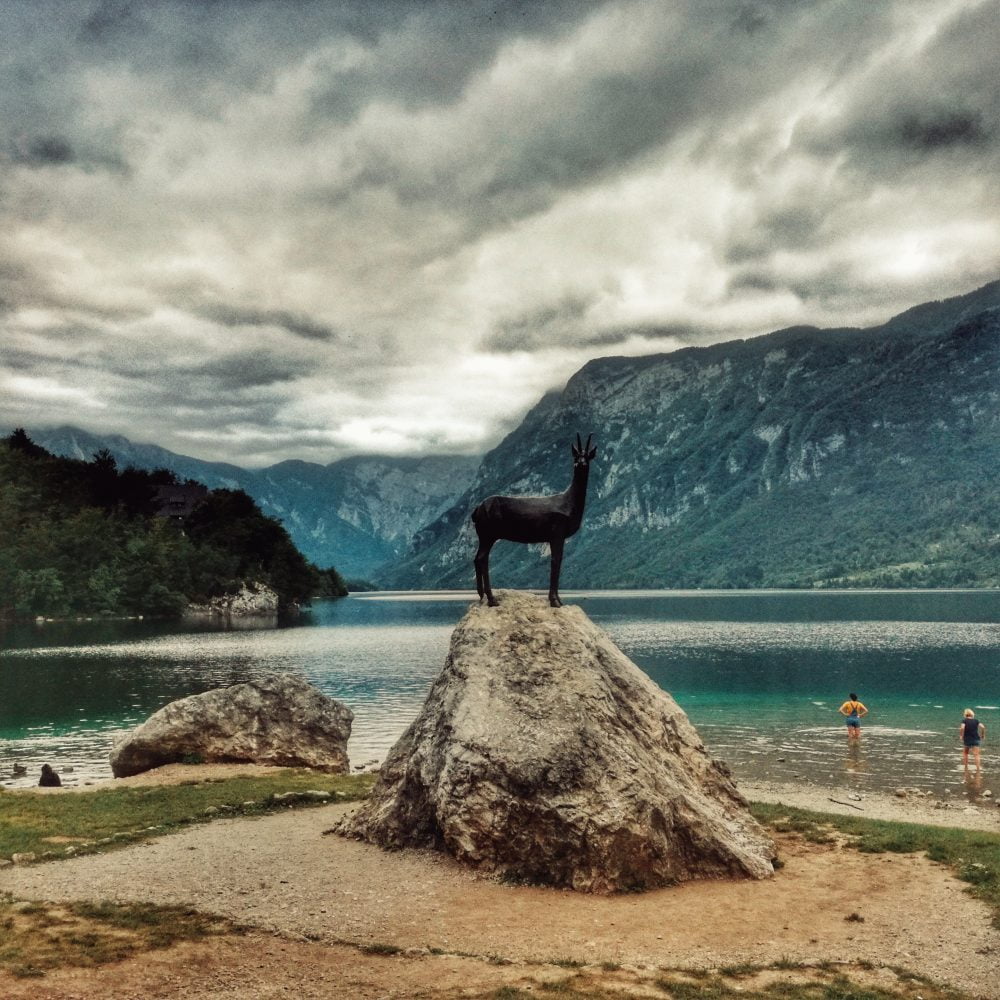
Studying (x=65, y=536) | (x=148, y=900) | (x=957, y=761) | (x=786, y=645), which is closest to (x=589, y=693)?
(x=148, y=900)

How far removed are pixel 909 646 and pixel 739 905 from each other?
294 feet

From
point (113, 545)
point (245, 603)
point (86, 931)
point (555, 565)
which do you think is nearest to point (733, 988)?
point (86, 931)

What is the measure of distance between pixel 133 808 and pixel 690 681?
5412cm

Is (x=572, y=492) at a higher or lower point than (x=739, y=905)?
higher

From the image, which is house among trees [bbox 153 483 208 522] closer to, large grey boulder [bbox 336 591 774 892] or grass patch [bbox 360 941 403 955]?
large grey boulder [bbox 336 591 774 892]

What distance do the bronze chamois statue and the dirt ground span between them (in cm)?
773

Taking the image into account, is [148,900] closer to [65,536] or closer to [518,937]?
[518,937]

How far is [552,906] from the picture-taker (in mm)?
15578

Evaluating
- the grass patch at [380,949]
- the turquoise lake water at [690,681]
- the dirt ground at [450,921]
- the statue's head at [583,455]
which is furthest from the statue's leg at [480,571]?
the turquoise lake water at [690,681]

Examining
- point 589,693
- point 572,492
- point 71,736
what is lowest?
point 71,736

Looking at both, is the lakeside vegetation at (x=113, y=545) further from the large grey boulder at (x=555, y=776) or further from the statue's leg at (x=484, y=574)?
the large grey boulder at (x=555, y=776)

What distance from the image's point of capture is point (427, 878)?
16.9 metres

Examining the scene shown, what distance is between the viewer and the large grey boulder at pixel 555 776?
17.0m

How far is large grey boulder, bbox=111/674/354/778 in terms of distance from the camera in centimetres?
3241
